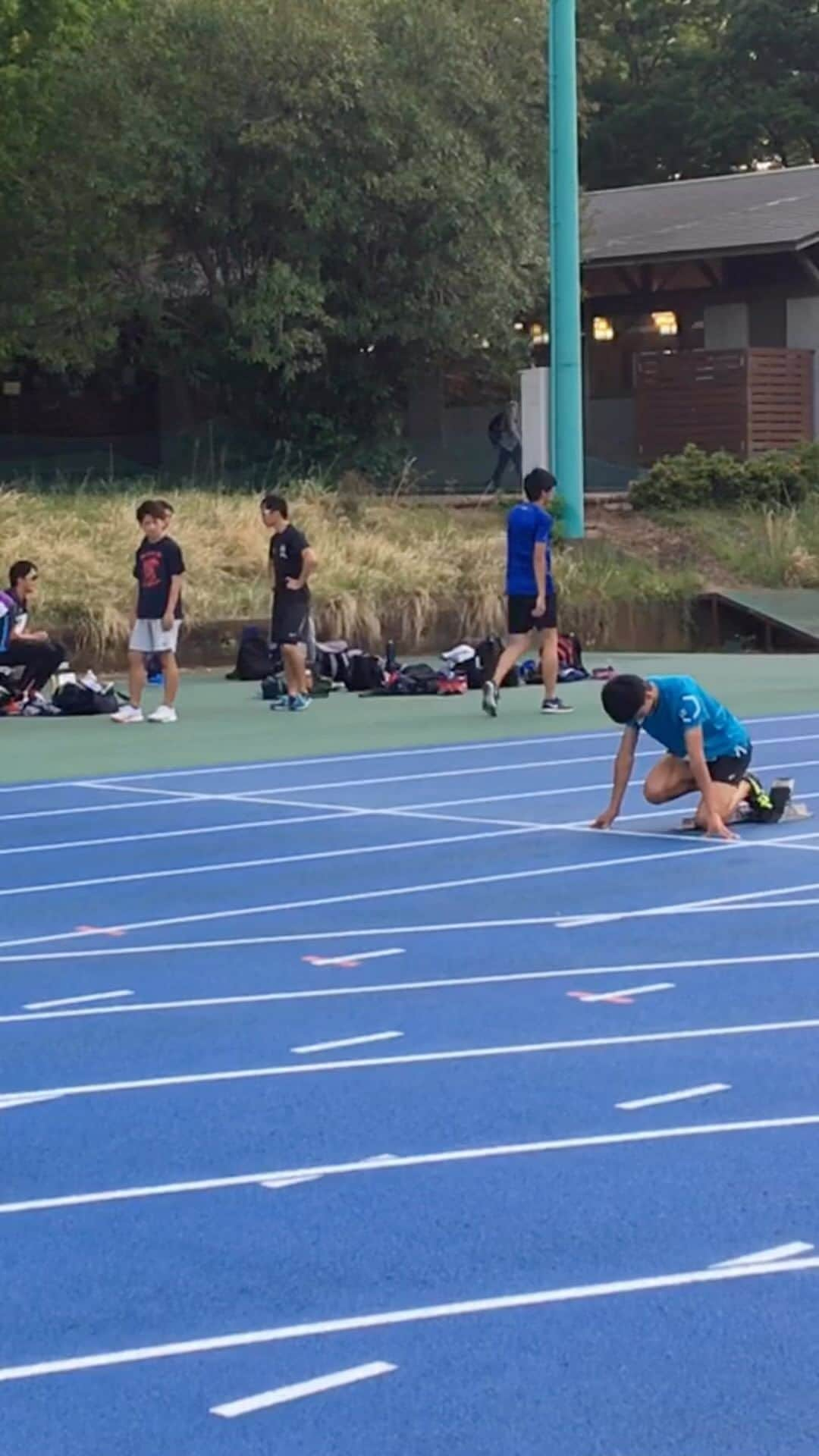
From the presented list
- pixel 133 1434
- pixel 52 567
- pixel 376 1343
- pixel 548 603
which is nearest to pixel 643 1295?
pixel 376 1343

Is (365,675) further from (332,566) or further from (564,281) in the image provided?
(564,281)

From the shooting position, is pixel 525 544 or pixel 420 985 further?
pixel 525 544

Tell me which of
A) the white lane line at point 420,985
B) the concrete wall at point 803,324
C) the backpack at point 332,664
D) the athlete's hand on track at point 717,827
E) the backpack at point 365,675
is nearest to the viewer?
the white lane line at point 420,985

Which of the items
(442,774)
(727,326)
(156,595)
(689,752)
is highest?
(727,326)

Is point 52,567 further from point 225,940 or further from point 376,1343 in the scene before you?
point 376,1343

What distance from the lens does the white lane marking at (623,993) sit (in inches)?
338

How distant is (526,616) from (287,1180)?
12.3 meters

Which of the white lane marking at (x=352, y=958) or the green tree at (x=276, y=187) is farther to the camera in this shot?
the green tree at (x=276, y=187)

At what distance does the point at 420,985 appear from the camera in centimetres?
884

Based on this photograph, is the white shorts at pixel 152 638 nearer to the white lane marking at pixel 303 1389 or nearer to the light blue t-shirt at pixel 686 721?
the light blue t-shirt at pixel 686 721

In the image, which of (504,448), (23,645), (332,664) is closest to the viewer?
(23,645)

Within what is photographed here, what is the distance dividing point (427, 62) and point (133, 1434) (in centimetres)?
2988

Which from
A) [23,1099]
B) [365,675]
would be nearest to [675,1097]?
[23,1099]

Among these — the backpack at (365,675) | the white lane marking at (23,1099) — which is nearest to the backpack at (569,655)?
the backpack at (365,675)
